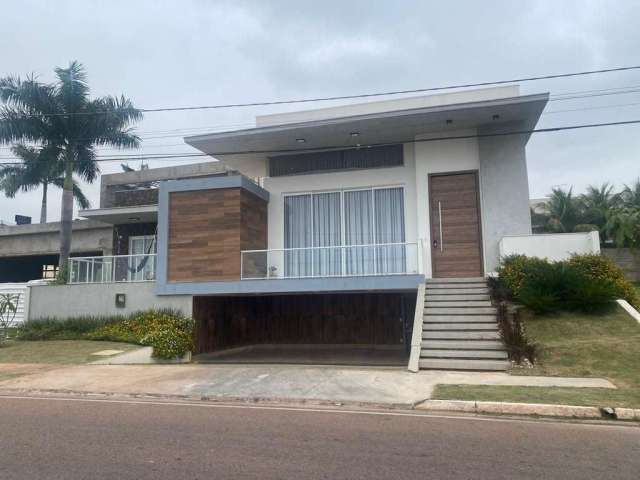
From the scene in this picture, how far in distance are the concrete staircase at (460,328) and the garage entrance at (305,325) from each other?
2865 mm

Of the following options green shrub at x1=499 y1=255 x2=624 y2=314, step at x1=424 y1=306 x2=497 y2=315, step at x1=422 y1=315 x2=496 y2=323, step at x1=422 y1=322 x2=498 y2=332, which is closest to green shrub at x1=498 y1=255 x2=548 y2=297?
green shrub at x1=499 y1=255 x2=624 y2=314

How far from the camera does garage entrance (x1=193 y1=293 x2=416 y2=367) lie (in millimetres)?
16406

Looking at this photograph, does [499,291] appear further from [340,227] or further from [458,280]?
[340,227]

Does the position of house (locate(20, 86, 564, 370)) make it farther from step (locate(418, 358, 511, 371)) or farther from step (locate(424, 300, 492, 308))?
step (locate(418, 358, 511, 371))

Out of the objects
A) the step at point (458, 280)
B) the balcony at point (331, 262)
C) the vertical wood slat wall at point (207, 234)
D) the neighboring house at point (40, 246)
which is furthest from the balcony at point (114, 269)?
the step at point (458, 280)

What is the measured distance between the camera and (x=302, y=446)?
18.8 feet

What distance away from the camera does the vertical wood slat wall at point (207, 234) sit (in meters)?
15.5

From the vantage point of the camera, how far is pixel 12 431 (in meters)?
6.63

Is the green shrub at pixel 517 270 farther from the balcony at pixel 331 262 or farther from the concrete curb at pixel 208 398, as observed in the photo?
the concrete curb at pixel 208 398

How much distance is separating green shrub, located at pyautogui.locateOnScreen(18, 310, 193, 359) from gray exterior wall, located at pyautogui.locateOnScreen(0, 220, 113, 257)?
8.66 meters

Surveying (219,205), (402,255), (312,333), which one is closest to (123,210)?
(219,205)

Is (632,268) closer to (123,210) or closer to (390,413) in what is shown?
(390,413)

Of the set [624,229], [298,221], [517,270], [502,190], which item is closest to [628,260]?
[624,229]

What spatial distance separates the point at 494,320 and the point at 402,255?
10.9ft
